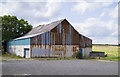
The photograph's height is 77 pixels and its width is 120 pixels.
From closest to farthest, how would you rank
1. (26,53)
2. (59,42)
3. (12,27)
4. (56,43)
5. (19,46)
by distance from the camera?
(26,53), (56,43), (59,42), (19,46), (12,27)

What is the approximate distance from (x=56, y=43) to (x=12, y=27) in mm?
19077

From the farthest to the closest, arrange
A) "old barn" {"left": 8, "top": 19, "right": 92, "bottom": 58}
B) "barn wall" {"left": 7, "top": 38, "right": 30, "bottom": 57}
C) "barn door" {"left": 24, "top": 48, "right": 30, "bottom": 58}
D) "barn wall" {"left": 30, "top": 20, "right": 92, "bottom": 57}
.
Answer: "barn wall" {"left": 7, "top": 38, "right": 30, "bottom": 57} → "barn door" {"left": 24, "top": 48, "right": 30, "bottom": 58} → "barn wall" {"left": 30, "top": 20, "right": 92, "bottom": 57} → "old barn" {"left": 8, "top": 19, "right": 92, "bottom": 58}

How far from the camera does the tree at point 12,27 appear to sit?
4488cm

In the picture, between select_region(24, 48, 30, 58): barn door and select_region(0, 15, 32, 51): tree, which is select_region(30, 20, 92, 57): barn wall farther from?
select_region(0, 15, 32, 51): tree

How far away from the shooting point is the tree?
44.9m

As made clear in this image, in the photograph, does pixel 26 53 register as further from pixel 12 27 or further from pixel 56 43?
pixel 12 27

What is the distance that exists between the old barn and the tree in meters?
9.00

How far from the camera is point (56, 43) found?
33250 mm

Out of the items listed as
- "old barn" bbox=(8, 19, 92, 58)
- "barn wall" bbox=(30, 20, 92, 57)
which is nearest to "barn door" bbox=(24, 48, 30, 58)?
"old barn" bbox=(8, 19, 92, 58)

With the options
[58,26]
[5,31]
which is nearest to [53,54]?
[58,26]

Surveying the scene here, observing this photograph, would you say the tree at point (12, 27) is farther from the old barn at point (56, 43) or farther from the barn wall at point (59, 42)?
the barn wall at point (59, 42)

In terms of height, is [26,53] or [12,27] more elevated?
[12,27]

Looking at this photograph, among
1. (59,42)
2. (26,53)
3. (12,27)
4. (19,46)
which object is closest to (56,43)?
(59,42)

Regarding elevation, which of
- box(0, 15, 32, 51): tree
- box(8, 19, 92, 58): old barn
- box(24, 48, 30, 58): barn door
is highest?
box(0, 15, 32, 51): tree
